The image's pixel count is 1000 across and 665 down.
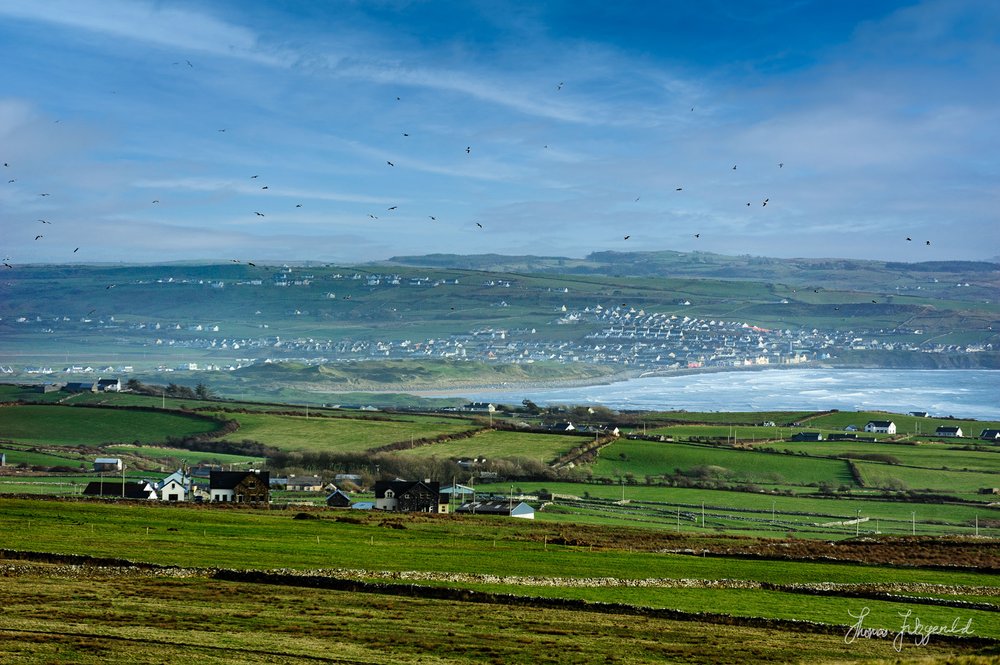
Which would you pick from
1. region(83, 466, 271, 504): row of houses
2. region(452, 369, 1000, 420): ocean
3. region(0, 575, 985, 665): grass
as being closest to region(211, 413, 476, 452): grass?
region(83, 466, 271, 504): row of houses

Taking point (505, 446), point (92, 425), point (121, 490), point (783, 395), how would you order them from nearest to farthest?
point (121, 490) → point (505, 446) → point (92, 425) → point (783, 395)

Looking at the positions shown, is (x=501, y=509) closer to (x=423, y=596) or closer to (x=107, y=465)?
(x=107, y=465)

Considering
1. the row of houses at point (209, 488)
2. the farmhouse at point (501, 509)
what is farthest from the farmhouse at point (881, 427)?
the row of houses at point (209, 488)

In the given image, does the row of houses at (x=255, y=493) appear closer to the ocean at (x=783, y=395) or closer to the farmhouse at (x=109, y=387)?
the farmhouse at (x=109, y=387)

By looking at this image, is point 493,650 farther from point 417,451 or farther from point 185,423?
point 185,423

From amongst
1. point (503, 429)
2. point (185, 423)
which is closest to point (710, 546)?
point (503, 429)
